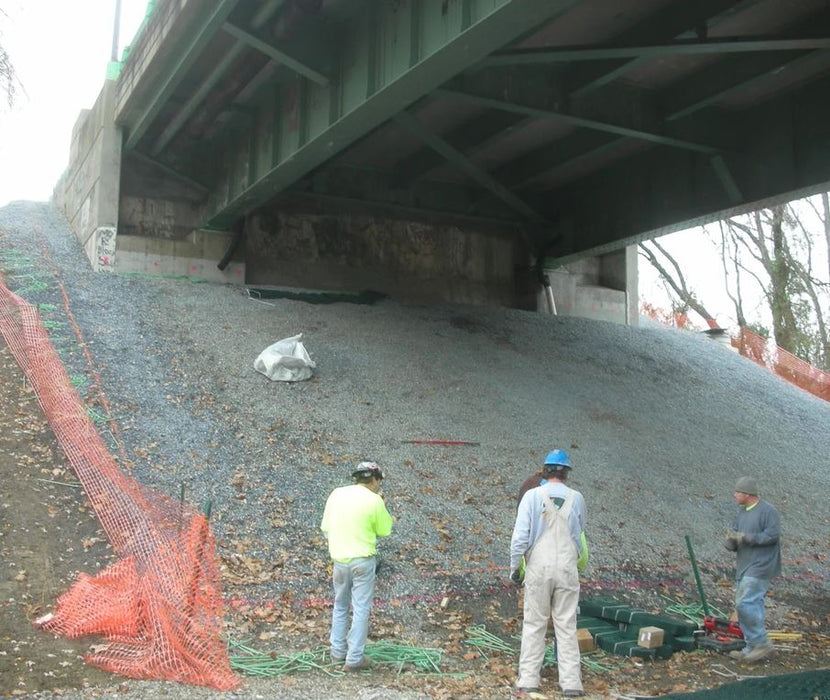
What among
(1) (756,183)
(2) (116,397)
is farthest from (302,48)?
(1) (756,183)

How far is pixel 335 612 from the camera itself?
6375 millimetres

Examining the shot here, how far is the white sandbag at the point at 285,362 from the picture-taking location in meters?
13.0

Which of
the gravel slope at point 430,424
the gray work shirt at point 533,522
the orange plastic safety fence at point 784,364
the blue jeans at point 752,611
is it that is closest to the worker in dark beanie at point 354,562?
the gray work shirt at point 533,522

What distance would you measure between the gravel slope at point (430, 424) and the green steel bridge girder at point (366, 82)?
9.43 ft

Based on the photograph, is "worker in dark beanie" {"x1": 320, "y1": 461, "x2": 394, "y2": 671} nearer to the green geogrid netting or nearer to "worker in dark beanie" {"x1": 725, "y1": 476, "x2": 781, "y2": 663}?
the green geogrid netting

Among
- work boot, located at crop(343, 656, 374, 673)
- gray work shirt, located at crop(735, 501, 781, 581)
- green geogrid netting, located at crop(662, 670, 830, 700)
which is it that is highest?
gray work shirt, located at crop(735, 501, 781, 581)

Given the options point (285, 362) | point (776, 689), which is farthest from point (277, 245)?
point (776, 689)

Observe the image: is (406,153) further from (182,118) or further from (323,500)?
(323,500)

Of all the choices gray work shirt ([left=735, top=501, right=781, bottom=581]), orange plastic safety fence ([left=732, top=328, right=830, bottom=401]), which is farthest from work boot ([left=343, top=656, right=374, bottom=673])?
orange plastic safety fence ([left=732, top=328, right=830, bottom=401])

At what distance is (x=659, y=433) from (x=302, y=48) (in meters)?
8.70

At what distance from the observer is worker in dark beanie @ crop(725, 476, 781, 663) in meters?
7.40

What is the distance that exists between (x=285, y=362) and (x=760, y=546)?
7781 mm

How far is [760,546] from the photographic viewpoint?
7535mm

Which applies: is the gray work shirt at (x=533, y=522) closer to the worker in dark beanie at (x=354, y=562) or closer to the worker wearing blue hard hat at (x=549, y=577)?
the worker wearing blue hard hat at (x=549, y=577)
